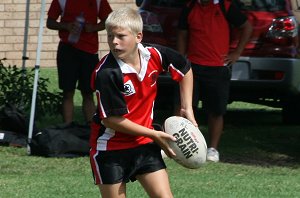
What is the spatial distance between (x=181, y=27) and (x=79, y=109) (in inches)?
171

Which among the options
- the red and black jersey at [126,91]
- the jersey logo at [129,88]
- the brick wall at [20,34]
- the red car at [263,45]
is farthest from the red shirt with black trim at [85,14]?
the brick wall at [20,34]

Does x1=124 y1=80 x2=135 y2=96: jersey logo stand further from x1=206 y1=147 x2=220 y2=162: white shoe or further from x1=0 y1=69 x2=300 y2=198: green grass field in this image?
x1=206 y1=147 x2=220 y2=162: white shoe

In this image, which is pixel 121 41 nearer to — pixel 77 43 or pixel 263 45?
pixel 77 43

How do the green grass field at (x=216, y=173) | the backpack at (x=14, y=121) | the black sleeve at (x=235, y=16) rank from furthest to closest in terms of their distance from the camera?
the backpack at (x=14, y=121) → the black sleeve at (x=235, y=16) → the green grass field at (x=216, y=173)

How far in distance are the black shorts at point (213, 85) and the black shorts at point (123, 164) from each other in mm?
3749

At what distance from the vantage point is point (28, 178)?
863cm

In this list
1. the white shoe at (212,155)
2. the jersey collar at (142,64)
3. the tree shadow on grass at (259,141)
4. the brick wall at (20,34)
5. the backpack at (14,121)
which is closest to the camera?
the jersey collar at (142,64)

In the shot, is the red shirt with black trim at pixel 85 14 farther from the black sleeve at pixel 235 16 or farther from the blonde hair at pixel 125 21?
the blonde hair at pixel 125 21

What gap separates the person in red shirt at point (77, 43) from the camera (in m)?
10.3

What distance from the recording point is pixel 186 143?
588cm

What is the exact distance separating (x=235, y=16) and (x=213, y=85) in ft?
2.31

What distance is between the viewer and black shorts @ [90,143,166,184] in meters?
5.90

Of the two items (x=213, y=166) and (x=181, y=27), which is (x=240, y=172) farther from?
(x=181, y=27)

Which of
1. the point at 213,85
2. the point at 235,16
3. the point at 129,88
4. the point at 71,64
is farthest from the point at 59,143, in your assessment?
the point at 129,88
